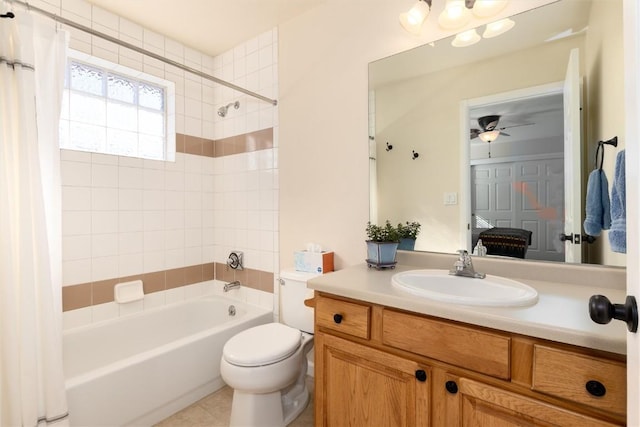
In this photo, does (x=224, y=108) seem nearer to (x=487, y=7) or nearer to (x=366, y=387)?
(x=487, y=7)

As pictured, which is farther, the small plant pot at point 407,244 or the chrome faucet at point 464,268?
the small plant pot at point 407,244

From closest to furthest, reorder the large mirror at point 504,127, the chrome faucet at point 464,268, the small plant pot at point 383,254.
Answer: the large mirror at point 504,127 → the chrome faucet at point 464,268 → the small plant pot at point 383,254

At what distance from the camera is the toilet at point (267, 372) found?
4.99 feet

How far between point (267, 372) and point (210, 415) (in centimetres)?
62

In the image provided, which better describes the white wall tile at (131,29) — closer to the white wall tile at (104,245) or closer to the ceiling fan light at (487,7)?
the white wall tile at (104,245)

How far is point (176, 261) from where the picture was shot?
259 cm

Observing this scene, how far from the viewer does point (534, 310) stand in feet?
3.17

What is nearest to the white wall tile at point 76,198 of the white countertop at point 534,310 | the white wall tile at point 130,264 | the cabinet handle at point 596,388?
the white wall tile at point 130,264

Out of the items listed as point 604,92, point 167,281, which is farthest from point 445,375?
point 167,281

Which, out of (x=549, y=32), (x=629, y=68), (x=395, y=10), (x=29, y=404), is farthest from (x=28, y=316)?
(x=549, y=32)

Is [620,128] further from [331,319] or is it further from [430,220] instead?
[331,319]

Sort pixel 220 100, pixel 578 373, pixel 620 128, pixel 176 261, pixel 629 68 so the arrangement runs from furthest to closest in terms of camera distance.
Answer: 1. pixel 220 100
2. pixel 176 261
3. pixel 620 128
4. pixel 578 373
5. pixel 629 68

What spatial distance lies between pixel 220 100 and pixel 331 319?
2.27 metres

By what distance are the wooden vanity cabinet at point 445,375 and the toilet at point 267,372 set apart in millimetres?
Result: 288
